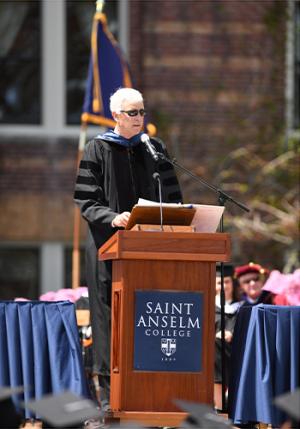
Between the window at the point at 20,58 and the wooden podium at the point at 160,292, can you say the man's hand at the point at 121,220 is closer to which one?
the wooden podium at the point at 160,292

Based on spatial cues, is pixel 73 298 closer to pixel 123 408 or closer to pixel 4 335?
pixel 4 335

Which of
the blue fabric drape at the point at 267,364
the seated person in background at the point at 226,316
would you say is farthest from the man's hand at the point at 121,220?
the seated person in background at the point at 226,316

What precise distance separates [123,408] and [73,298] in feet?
10.9

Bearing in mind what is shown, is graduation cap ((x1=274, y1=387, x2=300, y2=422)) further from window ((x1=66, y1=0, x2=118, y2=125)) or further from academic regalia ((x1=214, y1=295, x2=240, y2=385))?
window ((x1=66, y1=0, x2=118, y2=125))

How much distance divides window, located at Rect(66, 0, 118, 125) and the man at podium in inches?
316

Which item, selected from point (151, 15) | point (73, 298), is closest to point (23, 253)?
point (151, 15)

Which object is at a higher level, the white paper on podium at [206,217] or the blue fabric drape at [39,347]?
the white paper on podium at [206,217]

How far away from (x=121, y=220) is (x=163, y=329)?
27.4 inches

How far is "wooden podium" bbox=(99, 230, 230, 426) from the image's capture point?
264 inches

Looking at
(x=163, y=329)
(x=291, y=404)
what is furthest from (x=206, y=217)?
(x=291, y=404)

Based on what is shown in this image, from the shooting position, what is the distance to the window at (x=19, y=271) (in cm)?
1528

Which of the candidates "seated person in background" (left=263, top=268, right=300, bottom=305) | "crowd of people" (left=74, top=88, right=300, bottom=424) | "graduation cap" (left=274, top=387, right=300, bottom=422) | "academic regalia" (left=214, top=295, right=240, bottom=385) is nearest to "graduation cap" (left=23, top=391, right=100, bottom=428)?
"graduation cap" (left=274, top=387, right=300, bottom=422)

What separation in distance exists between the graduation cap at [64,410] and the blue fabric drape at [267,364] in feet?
5.50

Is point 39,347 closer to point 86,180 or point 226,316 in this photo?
point 86,180
